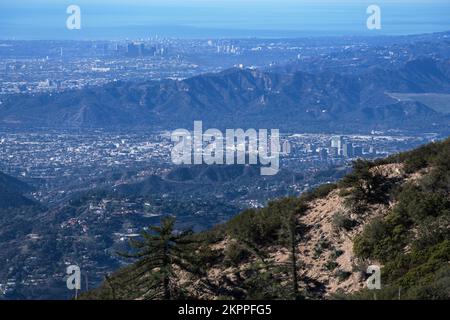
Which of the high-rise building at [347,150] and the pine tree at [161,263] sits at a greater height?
the pine tree at [161,263]

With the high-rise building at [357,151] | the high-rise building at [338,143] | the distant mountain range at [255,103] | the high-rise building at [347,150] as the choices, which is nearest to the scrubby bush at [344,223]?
the high-rise building at [357,151]

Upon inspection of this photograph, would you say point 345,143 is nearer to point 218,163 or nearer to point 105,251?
point 218,163

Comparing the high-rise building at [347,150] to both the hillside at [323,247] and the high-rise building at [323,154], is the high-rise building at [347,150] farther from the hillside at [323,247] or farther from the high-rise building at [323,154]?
the hillside at [323,247]

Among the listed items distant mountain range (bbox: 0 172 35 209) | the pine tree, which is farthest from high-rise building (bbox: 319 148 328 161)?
the pine tree

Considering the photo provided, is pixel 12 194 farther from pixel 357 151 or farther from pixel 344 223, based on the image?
pixel 344 223

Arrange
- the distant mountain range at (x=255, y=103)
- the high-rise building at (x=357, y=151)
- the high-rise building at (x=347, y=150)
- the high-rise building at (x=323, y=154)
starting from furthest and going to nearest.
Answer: the distant mountain range at (x=255, y=103) → the high-rise building at (x=323, y=154) → the high-rise building at (x=347, y=150) → the high-rise building at (x=357, y=151)

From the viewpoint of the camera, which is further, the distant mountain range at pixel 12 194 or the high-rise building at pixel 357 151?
the high-rise building at pixel 357 151

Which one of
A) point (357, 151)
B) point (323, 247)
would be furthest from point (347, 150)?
point (323, 247)

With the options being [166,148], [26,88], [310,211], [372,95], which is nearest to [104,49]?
[26,88]
